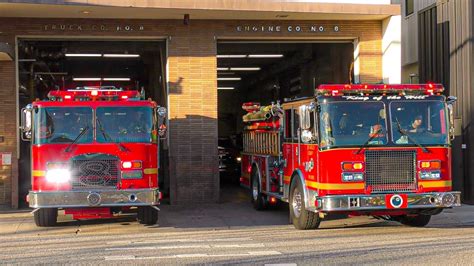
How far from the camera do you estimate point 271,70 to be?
27812 mm

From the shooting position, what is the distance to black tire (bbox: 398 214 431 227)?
12.2 metres

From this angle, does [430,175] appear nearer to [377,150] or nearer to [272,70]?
[377,150]

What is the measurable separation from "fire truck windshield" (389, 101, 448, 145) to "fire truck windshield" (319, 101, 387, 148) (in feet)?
1.04

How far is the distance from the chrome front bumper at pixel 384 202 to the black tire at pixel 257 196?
14.8 feet

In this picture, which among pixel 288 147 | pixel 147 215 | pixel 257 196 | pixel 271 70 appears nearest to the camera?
pixel 147 215

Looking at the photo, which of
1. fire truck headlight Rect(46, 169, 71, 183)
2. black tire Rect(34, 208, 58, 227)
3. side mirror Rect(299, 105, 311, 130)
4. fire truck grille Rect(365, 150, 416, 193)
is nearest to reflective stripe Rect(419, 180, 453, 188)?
fire truck grille Rect(365, 150, 416, 193)

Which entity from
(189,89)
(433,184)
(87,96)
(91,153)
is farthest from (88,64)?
(433,184)

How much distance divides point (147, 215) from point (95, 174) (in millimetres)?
1543

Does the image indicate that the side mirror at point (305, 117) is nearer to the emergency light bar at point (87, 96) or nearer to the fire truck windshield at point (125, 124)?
the fire truck windshield at point (125, 124)

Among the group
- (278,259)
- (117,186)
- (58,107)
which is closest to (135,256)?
(278,259)

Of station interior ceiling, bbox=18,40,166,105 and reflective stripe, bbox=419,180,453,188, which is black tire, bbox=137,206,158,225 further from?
reflective stripe, bbox=419,180,453,188

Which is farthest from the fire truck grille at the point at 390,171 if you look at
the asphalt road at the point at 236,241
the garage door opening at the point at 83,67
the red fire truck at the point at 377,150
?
the garage door opening at the point at 83,67

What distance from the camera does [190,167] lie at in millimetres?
17219

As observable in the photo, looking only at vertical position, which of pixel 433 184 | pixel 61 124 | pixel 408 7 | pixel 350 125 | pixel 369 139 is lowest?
pixel 433 184
